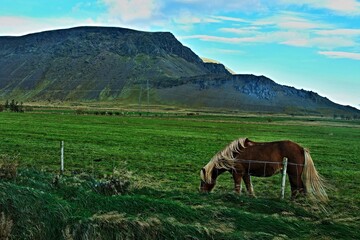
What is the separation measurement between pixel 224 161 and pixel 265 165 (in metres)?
1.15

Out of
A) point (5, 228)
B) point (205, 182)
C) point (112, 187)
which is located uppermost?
point (112, 187)

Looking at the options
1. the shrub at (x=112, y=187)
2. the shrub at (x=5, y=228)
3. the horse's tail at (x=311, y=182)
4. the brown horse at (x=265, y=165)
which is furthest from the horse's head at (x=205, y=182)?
the shrub at (x=5, y=228)

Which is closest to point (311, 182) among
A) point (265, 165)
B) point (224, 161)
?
point (265, 165)

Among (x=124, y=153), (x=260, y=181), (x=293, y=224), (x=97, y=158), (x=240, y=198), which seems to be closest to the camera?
(x=293, y=224)

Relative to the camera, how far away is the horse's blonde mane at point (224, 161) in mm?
11805

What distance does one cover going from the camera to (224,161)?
469 inches

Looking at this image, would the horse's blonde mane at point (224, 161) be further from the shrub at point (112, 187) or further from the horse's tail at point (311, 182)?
the shrub at point (112, 187)

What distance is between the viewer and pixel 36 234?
7449mm

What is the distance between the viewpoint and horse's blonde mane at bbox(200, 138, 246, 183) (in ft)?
38.7

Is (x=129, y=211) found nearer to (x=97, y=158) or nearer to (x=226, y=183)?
(x=226, y=183)

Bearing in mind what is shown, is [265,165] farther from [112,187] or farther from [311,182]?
[112,187]

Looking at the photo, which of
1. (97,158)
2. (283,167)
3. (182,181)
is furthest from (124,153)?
(283,167)

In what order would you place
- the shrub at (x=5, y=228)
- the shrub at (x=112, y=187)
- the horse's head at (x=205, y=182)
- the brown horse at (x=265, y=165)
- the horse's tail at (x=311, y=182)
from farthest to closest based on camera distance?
the horse's head at (x=205, y=182), the brown horse at (x=265, y=165), the horse's tail at (x=311, y=182), the shrub at (x=112, y=187), the shrub at (x=5, y=228)

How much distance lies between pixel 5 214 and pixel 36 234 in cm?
92
